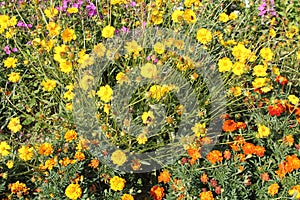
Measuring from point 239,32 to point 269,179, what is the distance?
1256 mm

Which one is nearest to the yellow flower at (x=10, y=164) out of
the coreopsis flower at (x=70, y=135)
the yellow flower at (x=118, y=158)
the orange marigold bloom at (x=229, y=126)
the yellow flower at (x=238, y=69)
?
the coreopsis flower at (x=70, y=135)

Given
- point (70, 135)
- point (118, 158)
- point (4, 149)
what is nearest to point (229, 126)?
point (118, 158)

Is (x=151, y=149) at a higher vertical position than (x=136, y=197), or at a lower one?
higher

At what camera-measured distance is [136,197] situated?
259 centimetres

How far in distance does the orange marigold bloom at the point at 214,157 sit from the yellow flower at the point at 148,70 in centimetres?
53

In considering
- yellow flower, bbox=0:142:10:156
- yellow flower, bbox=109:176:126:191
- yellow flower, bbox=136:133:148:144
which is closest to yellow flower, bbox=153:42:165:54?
yellow flower, bbox=136:133:148:144

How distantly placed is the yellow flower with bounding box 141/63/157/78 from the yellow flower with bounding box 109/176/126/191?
0.56 m

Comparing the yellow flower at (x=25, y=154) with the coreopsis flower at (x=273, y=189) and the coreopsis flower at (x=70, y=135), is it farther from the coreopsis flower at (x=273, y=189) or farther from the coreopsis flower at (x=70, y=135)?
the coreopsis flower at (x=273, y=189)

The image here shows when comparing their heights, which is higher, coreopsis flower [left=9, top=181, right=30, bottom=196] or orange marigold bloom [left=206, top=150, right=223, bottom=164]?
orange marigold bloom [left=206, top=150, right=223, bottom=164]

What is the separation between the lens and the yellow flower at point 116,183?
2238 mm

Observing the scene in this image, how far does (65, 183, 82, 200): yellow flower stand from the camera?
85.0 inches

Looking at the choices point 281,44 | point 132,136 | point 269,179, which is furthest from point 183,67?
point 281,44

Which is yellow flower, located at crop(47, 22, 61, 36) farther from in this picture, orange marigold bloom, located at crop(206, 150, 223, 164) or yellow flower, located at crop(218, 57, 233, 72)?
orange marigold bloom, located at crop(206, 150, 223, 164)

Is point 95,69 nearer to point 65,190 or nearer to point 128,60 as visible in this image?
point 128,60
